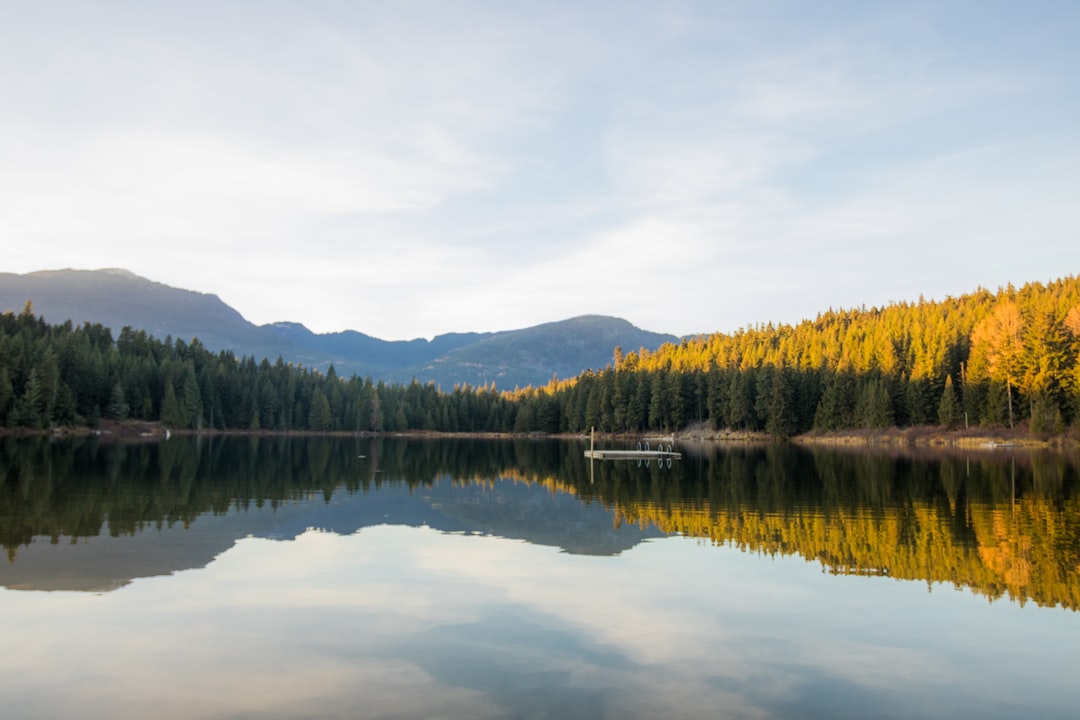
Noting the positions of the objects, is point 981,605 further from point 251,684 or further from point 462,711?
point 251,684

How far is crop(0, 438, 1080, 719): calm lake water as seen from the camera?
1116cm

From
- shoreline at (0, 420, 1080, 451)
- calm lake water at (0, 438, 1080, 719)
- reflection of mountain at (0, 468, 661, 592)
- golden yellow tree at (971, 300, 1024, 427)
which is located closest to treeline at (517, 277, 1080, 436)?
golden yellow tree at (971, 300, 1024, 427)

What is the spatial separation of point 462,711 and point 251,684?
11.6ft

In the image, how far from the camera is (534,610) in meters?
16.1

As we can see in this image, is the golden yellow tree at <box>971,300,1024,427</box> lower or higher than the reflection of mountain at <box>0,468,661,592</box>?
higher

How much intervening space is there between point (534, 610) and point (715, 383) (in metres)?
140

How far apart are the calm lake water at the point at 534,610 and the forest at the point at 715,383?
84796 mm

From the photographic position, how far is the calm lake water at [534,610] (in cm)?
1116

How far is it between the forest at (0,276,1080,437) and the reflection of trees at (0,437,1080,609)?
51181mm

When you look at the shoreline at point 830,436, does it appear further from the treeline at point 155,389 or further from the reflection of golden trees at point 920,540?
the reflection of golden trees at point 920,540

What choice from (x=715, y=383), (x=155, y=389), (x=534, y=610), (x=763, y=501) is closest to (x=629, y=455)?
(x=763, y=501)

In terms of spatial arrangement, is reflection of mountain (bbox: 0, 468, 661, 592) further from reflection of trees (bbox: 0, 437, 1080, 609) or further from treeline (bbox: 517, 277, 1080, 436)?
treeline (bbox: 517, 277, 1080, 436)

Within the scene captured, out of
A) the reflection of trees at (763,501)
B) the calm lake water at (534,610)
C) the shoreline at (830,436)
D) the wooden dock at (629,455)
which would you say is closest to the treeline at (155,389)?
the shoreline at (830,436)

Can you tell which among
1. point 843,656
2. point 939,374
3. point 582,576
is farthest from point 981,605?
point 939,374
